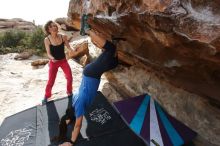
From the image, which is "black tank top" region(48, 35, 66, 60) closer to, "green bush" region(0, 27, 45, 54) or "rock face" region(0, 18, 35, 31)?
"green bush" region(0, 27, 45, 54)

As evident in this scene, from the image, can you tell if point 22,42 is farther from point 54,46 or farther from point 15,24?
point 54,46

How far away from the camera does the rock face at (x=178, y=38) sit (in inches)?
120

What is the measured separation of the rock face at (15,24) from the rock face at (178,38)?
2270cm

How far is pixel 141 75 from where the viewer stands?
686 centimetres

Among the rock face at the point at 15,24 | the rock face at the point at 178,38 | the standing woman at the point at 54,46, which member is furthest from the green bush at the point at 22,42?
the rock face at the point at 178,38

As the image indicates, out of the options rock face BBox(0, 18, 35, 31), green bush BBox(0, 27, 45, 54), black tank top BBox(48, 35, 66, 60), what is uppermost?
black tank top BBox(48, 35, 66, 60)

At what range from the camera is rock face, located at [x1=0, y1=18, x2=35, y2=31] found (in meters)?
27.7

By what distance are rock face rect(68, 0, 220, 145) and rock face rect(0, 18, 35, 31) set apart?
22695 mm

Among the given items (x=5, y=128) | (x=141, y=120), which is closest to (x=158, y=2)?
(x=141, y=120)

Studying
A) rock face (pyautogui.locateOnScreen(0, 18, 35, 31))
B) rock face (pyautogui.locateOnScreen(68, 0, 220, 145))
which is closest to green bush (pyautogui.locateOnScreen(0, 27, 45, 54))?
rock face (pyautogui.locateOnScreen(0, 18, 35, 31))

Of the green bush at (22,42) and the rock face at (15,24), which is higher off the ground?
the green bush at (22,42)

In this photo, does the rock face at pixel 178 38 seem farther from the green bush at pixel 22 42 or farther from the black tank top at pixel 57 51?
the green bush at pixel 22 42

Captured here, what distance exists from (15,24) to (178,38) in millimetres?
28061

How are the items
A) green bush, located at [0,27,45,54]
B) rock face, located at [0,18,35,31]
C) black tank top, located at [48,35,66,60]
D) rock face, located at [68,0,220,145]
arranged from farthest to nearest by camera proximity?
rock face, located at [0,18,35,31] < green bush, located at [0,27,45,54] < black tank top, located at [48,35,66,60] < rock face, located at [68,0,220,145]
